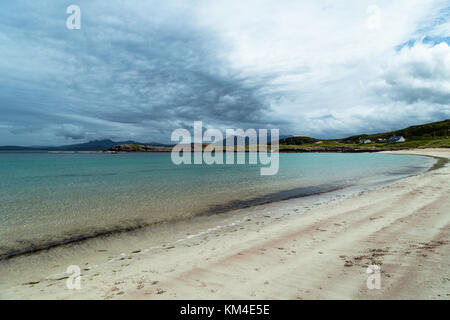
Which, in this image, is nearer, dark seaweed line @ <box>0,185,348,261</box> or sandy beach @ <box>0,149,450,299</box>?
→ sandy beach @ <box>0,149,450,299</box>

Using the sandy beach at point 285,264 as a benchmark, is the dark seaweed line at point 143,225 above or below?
below

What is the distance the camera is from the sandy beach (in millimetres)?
5695

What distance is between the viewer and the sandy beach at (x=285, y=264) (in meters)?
5.70

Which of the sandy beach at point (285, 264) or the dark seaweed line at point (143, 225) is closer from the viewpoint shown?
the sandy beach at point (285, 264)

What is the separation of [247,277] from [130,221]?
10.6 m

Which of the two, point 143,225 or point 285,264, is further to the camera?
point 143,225

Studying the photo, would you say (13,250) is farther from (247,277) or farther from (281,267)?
(281,267)

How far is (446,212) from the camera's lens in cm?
1231

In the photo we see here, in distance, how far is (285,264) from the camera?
23.8 feet

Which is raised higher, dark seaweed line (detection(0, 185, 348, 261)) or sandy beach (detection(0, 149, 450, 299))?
sandy beach (detection(0, 149, 450, 299))

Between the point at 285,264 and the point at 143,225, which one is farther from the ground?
the point at 285,264

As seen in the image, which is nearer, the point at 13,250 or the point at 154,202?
the point at 13,250
